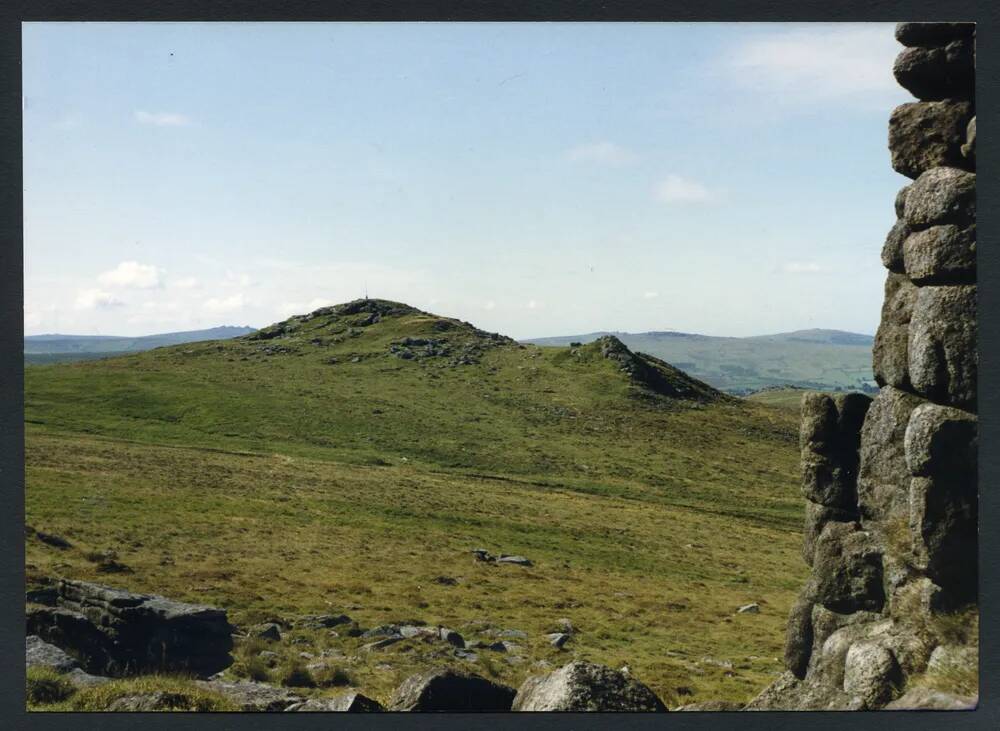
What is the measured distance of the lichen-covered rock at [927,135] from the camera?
1570 cm

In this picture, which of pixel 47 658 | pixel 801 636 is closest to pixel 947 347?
pixel 801 636

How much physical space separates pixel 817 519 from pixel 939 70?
32.9 ft

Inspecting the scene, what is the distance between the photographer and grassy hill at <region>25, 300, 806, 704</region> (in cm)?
3278

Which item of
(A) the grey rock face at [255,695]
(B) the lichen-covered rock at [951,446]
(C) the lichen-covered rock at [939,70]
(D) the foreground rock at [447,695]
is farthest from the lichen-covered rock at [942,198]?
(A) the grey rock face at [255,695]

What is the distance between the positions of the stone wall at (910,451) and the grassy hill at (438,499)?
716 cm

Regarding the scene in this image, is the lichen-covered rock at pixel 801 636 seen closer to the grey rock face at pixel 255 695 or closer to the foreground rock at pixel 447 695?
the foreground rock at pixel 447 695

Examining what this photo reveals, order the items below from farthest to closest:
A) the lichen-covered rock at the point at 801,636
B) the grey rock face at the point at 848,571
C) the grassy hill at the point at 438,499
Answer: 1. the grassy hill at the point at 438,499
2. the lichen-covered rock at the point at 801,636
3. the grey rock face at the point at 848,571

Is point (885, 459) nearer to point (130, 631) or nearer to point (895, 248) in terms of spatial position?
point (895, 248)

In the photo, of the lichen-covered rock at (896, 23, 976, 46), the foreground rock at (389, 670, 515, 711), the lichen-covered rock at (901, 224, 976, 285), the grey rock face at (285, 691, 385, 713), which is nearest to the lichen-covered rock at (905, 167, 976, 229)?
the lichen-covered rock at (901, 224, 976, 285)

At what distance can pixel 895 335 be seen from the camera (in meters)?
16.7

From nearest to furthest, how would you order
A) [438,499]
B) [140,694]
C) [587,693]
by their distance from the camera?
[587,693]
[140,694]
[438,499]

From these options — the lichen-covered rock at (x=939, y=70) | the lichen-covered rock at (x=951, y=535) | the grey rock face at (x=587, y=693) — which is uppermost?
the lichen-covered rock at (x=939, y=70)

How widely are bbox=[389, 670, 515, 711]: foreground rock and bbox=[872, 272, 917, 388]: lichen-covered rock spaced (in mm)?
10168

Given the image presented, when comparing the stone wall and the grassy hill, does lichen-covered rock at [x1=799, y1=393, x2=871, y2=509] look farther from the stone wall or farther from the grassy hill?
the grassy hill
